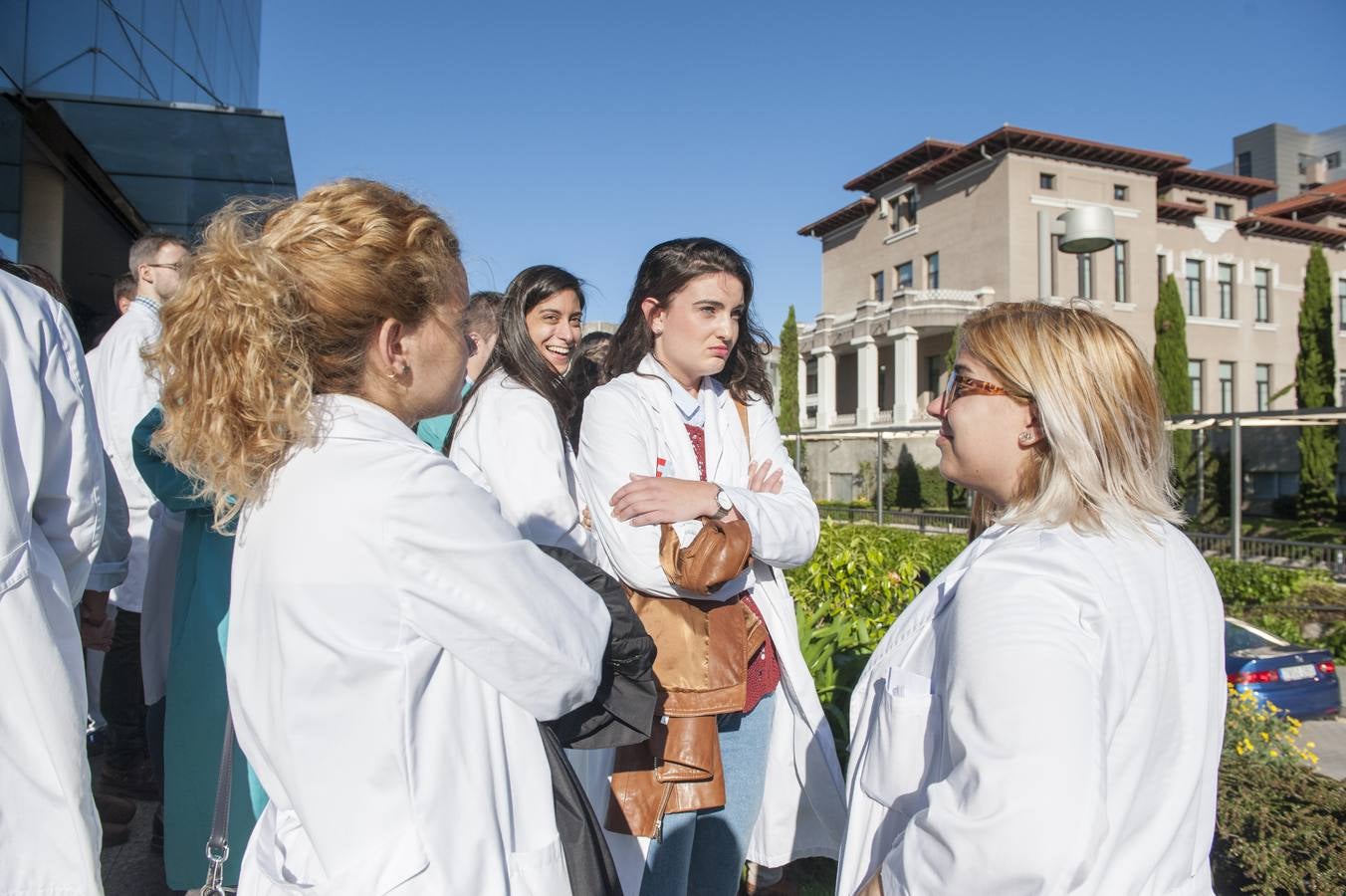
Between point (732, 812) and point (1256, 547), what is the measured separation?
2181 cm

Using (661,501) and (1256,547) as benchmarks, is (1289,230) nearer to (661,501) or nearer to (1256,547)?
(1256,547)

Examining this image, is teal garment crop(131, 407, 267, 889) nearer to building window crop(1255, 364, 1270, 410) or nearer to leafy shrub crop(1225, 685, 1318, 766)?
leafy shrub crop(1225, 685, 1318, 766)

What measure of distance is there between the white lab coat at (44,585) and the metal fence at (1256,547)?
39.3 ft

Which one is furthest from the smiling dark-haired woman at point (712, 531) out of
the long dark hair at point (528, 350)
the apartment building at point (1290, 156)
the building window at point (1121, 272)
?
the apartment building at point (1290, 156)

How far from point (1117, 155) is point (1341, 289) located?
16538 millimetres

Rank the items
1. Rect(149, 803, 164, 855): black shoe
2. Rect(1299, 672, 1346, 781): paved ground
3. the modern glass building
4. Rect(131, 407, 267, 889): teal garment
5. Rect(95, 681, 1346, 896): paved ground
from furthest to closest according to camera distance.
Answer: Rect(1299, 672, 1346, 781): paved ground < the modern glass building < Rect(149, 803, 164, 855): black shoe < Rect(95, 681, 1346, 896): paved ground < Rect(131, 407, 267, 889): teal garment

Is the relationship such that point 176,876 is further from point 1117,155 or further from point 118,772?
point 1117,155

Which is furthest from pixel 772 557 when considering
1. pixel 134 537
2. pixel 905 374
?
pixel 905 374

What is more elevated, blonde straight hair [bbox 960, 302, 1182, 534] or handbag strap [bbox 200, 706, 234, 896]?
blonde straight hair [bbox 960, 302, 1182, 534]

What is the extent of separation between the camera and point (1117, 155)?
3691 cm

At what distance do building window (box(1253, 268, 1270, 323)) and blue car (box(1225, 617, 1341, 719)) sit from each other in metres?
39.7

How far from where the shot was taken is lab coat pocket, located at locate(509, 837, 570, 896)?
1.31 meters

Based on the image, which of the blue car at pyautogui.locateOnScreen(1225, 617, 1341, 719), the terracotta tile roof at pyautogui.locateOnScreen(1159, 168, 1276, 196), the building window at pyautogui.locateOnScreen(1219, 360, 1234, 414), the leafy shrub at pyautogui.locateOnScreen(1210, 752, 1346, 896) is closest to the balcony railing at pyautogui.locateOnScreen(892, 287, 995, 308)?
the terracotta tile roof at pyautogui.locateOnScreen(1159, 168, 1276, 196)

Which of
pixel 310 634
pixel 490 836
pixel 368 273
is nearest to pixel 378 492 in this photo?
pixel 310 634
